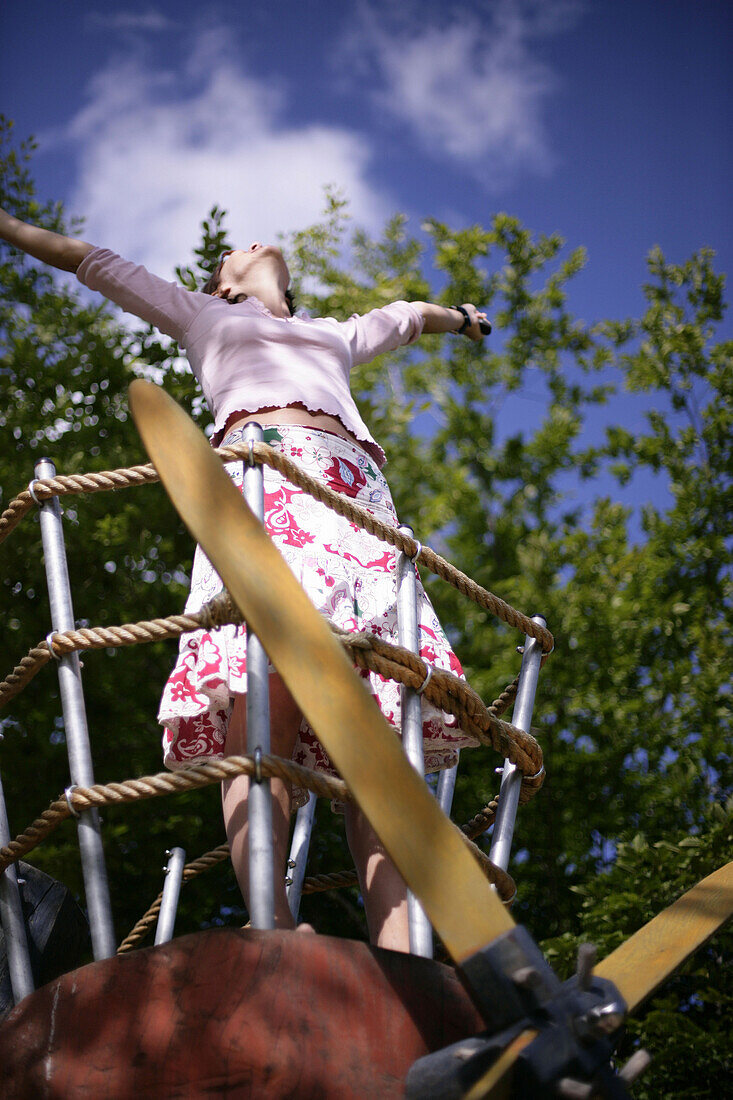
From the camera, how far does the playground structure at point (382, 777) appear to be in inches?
47.4

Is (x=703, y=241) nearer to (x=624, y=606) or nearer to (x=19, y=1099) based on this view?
(x=624, y=606)

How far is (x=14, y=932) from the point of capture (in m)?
1.77

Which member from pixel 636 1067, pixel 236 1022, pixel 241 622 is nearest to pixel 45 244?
pixel 241 622

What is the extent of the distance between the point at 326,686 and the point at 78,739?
1.92ft

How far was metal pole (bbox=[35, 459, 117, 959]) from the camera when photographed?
1.61 meters

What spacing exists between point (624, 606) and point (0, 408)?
3.22 metres

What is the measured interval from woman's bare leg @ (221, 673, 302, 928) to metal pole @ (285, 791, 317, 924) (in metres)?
0.72

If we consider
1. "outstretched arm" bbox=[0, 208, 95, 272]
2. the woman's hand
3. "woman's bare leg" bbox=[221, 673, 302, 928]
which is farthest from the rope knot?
the woman's hand

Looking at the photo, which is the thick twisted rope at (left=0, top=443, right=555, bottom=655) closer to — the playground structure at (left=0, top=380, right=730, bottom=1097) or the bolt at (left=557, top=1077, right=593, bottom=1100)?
the playground structure at (left=0, top=380, right=730, bottom=1097)

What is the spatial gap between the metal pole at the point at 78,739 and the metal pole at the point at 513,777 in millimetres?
681

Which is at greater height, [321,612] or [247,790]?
[321,612]

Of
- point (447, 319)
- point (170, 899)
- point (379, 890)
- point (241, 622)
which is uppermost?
point (447, 319)

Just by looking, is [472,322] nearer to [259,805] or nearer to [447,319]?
[447,319]

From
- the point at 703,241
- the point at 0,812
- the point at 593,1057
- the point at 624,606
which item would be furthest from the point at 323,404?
the point at 703,241
